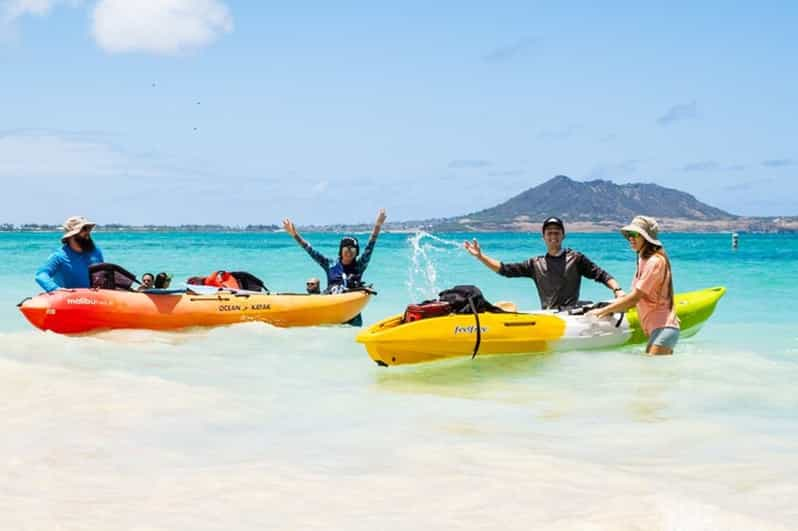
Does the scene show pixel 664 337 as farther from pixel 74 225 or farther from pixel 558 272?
pixel 74 225

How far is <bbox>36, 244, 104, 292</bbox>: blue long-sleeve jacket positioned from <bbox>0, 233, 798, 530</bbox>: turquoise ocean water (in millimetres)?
796

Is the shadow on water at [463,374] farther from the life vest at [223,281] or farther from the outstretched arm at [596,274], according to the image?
the life vest at [223,281]

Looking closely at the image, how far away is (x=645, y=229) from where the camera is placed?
821cm

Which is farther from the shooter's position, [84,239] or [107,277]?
[107,277]

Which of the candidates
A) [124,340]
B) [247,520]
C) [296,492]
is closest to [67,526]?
[247,520]

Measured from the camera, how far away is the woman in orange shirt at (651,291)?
8.21 metres

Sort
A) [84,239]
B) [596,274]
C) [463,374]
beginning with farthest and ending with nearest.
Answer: [84,239], [596,274], [463,374]

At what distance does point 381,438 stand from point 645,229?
3705 mm

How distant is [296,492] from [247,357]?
5.27 meters

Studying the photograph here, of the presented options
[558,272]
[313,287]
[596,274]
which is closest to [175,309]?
[313,287]

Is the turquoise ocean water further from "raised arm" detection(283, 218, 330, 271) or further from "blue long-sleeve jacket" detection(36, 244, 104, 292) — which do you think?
"raised arm" detection(283, 218, 330, 271)

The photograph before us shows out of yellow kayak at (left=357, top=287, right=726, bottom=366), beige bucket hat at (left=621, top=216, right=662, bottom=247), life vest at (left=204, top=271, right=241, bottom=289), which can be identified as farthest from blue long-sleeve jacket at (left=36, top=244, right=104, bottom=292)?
beige bucket hat at (left=621, top=216, right=662, bottom=247)

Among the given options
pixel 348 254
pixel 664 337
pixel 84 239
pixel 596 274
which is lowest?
pixel 664 337

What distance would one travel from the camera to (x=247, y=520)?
411 cm
